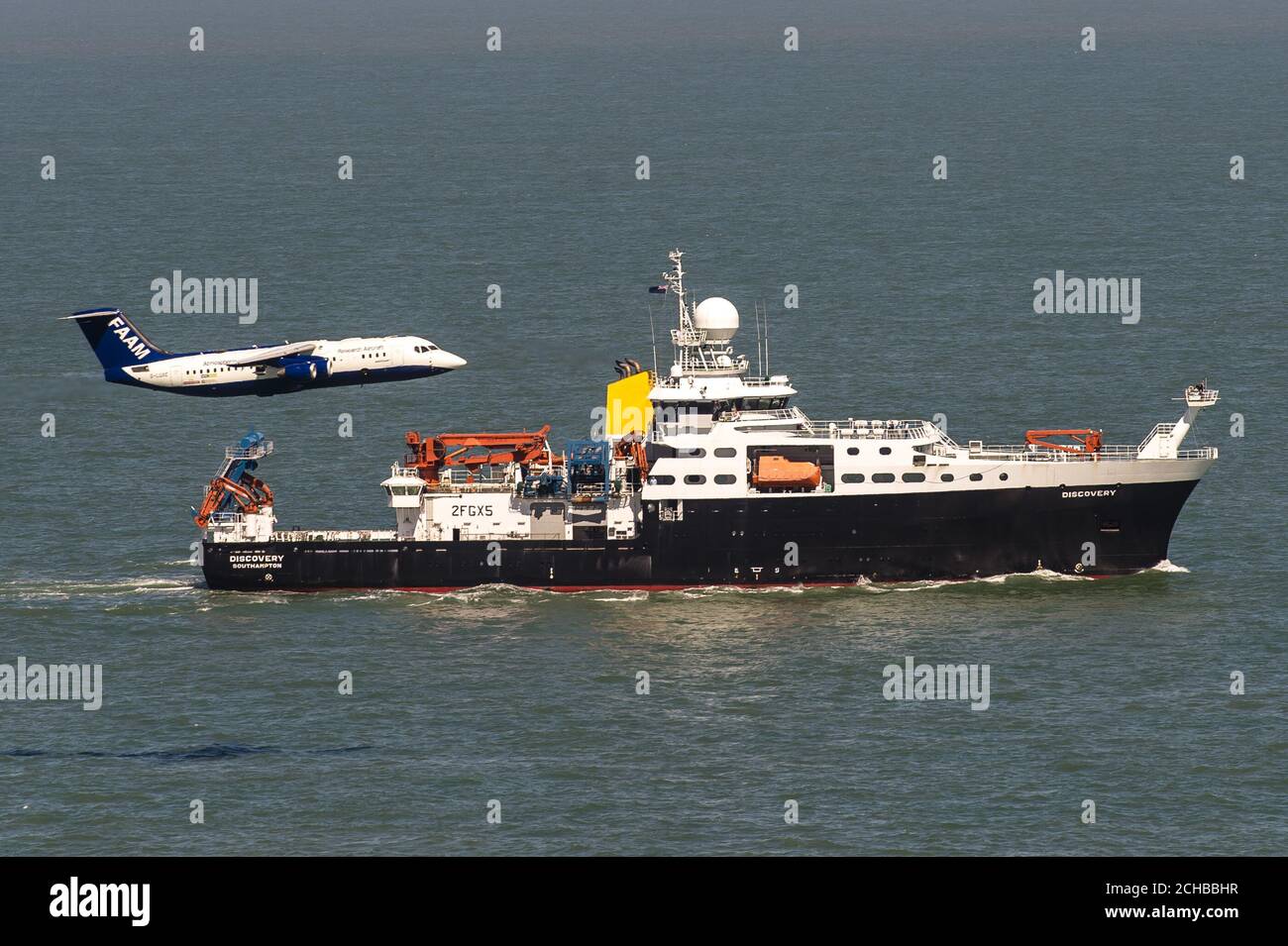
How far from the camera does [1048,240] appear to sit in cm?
19538

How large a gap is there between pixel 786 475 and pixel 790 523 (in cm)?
211

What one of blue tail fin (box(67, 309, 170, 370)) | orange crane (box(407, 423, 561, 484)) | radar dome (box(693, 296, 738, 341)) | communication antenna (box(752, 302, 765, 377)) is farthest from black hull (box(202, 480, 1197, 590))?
communication antenna (box(752, 302, 765, 377))

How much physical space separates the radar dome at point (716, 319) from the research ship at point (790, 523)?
3528 mm

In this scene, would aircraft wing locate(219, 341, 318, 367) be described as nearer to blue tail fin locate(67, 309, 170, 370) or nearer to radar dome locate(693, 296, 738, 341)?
blue tail fin locate(67, 309, 170, 370)

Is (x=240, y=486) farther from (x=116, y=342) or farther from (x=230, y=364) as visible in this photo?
(x=116, y=342)

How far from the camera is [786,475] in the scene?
114 meters

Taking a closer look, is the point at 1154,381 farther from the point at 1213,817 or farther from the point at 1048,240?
the point at 1213,817

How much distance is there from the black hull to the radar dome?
8846 mm

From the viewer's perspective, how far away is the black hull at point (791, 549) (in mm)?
114250

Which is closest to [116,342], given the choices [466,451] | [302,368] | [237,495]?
[302,368]

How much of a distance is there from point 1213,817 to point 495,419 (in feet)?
209

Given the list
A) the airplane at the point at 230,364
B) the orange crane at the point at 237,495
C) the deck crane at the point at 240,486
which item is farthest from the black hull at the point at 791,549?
the airplane at the point at 230,364

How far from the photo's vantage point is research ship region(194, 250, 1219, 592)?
114m
